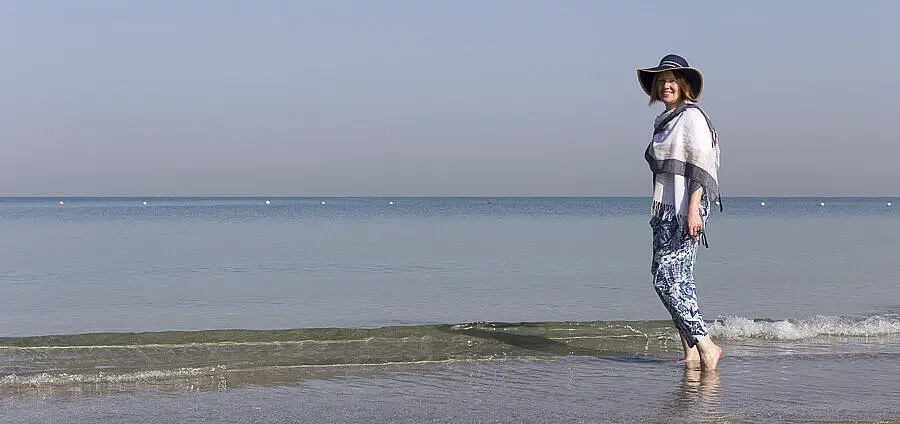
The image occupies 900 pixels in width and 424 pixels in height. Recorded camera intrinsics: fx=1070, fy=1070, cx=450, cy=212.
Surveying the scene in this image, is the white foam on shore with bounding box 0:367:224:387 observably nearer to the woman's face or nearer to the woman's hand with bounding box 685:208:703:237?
the woman's hand with bounding box 685:208:703:237

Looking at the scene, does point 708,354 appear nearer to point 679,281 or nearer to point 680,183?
point 679,281

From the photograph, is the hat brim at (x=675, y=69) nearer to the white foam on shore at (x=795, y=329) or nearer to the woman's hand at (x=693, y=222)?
the woman's hand at (x=693, y=222)

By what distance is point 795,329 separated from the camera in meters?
8.38

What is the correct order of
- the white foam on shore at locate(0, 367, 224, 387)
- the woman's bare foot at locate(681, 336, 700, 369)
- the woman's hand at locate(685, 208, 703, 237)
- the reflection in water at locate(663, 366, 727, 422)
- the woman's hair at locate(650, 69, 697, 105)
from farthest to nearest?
the woman's bare foot at locate(681, 336, 700, 369)
the woman's hair at locate(650, 69, 697, 105)
the woman's hand at locate(685, 208, 703, 237)
the white foam on shore at locate(0, 367, 224, 387)
the reflection in water at locate(663, 366, 727, 422)

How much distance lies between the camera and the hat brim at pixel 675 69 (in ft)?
20.6

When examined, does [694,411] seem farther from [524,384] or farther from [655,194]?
[655,194]

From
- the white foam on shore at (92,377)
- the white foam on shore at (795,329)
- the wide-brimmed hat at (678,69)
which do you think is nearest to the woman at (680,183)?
the wide-brimmed hat at (678,69)

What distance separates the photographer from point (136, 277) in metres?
15.7

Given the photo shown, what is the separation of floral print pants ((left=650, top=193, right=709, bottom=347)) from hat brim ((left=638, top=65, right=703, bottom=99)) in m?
0.65

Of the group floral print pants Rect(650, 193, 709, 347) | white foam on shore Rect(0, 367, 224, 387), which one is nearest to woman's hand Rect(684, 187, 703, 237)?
floral print pants Rect(650, 193, 709, 347)

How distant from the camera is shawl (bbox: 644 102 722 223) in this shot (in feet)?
20.5

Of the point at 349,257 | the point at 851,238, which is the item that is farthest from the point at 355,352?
the point at 851,238

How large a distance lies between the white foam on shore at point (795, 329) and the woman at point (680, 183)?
5.88 feet

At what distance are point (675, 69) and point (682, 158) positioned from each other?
1.72ft
